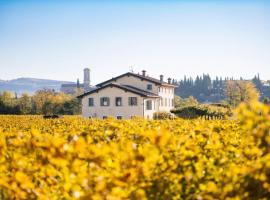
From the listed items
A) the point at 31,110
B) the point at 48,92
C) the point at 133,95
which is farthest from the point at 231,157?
the point at 48,92

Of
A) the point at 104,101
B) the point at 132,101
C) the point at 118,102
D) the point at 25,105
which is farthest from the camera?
the point at 25,105

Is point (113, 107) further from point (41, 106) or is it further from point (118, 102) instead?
point (41, 106)

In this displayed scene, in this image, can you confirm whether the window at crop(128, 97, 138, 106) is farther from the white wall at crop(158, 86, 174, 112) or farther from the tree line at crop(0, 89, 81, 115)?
the tree line at crop(0, 89, 81, 115)

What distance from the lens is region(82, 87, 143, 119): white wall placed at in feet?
169

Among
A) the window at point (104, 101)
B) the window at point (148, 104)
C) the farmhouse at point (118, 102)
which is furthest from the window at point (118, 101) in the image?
A: the window at point (148, 104)

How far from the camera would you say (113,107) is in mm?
52406

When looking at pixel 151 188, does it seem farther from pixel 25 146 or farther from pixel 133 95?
pixel 133 95

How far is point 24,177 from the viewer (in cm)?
379

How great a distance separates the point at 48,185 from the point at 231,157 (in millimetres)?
2247

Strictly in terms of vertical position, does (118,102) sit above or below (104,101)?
below

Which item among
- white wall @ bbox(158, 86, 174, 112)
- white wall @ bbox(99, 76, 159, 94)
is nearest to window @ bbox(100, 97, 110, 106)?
white wall @ bbox(99, 76, 159, 94)

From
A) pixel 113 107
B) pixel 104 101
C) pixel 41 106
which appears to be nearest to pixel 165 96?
pixel 113 107

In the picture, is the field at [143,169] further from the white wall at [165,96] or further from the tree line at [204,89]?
the tree line at [204,89]

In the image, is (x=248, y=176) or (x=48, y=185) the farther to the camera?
(x=48, y=185)
